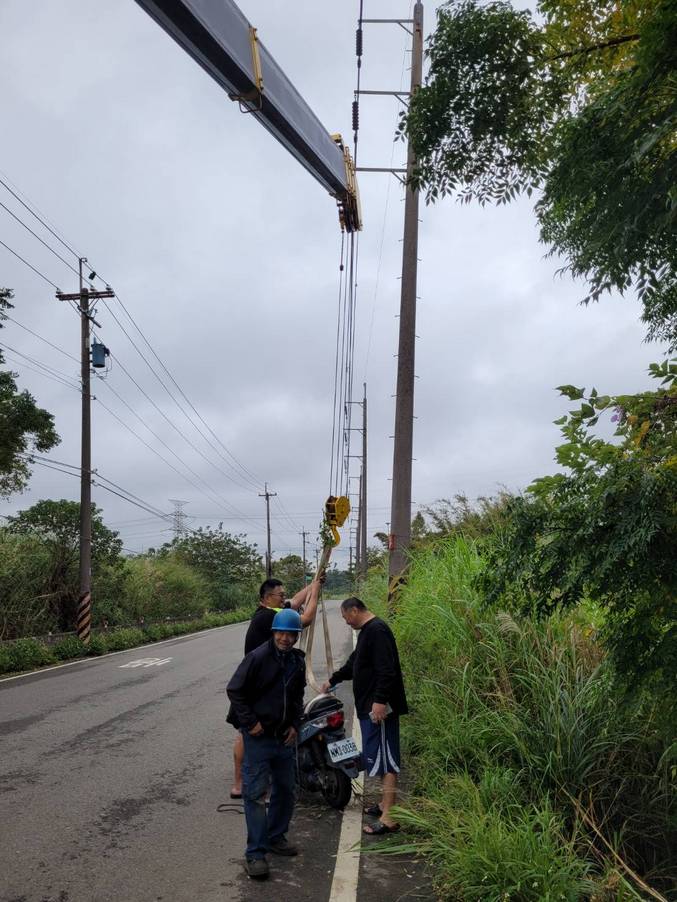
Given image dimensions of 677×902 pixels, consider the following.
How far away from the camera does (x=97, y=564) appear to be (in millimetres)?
30281

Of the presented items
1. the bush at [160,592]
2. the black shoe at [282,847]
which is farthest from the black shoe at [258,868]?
the bush at [160,592]

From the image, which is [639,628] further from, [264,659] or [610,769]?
[264,659]

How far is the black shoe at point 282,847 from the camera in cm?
528

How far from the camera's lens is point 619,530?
3.69 meters

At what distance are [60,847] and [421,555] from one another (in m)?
8.05

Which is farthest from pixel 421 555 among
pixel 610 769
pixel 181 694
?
pixel 610 769

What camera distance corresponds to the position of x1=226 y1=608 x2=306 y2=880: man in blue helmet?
17.3ft

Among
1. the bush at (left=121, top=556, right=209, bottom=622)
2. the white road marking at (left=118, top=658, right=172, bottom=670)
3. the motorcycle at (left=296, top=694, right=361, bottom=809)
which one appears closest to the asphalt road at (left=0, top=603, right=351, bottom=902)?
the motorcycle at (left=296, top=694, right=361, bottom=809)

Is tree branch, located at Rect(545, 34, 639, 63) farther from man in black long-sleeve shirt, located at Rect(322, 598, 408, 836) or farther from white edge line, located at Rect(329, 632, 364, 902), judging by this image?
white edge line, located at Rect(329, 632, 364, 902)

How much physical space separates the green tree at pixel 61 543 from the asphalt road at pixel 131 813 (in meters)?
15.4

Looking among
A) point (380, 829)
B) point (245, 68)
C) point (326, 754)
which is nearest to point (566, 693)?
point (380, 829)

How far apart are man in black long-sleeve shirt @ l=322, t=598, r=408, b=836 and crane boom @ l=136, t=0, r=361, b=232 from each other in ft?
22.6

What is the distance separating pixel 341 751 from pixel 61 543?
23894 millimetres

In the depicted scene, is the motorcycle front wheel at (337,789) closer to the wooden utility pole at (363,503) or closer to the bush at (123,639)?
the bush at (123,639)
